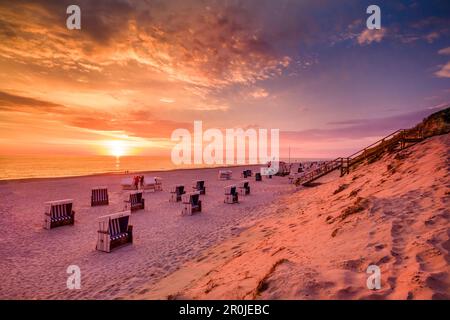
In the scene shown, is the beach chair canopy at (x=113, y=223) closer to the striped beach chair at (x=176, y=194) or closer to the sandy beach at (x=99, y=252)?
the sandy beach at (x=99, y=252)

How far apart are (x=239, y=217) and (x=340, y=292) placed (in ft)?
38.3

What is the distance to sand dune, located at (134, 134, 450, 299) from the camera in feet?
14.6

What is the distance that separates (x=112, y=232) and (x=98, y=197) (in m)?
10.4

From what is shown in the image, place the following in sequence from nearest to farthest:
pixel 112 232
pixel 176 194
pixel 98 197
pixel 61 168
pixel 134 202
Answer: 1. pixel 112 232
2. pixel 134 202
3. pixel 98 197
4. pixel 176 194
5. pixel 61 168

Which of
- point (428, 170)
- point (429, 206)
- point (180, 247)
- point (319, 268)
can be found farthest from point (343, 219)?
point (180, 247)

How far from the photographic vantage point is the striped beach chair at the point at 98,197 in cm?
1927

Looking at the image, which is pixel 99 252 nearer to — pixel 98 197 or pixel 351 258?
pixel 351 258

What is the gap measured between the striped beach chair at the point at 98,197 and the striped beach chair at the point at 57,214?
5255 millimetres

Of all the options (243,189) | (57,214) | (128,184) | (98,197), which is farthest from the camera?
(128,184)

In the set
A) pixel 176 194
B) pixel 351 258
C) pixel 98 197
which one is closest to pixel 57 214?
pixel 98 197

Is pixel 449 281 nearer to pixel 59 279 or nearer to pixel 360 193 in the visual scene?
pixel 360 193

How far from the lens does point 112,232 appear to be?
10.4 metres

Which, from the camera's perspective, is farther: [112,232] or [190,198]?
[190,198]

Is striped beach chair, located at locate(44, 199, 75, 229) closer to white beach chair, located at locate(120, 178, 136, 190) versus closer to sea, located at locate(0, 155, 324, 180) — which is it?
white beach chair, located at locate(120, 178, 136, 190)
